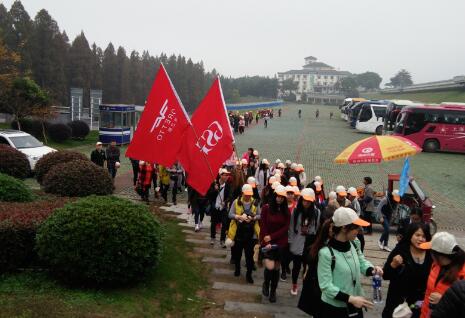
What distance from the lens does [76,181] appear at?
9773 millimetres

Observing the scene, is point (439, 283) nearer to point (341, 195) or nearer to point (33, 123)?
Result: point (341, 195)

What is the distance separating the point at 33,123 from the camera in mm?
27984

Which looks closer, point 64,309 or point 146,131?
point 64,309

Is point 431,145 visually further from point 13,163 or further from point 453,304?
point 453,304

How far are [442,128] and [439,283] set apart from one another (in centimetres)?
2697

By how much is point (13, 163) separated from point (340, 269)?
36.7ft

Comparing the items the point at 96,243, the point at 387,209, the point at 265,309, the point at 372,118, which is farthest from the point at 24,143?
the point at 372,118

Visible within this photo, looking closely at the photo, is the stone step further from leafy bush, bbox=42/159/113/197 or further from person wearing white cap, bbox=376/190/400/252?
leafy bush, bbox=42/159/113/197

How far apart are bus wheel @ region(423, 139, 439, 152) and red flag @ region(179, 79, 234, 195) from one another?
23632 mm

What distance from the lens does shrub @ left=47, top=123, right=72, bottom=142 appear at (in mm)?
26797

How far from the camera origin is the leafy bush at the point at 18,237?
20.1ft

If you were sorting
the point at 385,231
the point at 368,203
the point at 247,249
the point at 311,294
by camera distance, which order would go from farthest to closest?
the point at 368,203, the point at 385,231, the point at 247,249, the point at 311,294

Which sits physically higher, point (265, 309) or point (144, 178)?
point (144, 178)

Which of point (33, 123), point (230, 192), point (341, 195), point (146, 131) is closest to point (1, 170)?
point (146, 131)
